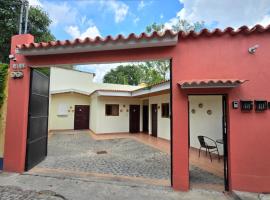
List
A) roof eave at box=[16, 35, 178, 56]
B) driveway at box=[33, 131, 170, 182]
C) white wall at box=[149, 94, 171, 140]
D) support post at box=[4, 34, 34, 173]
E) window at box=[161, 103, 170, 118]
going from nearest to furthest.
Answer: roof eave at box=[16, 35, 178, 56] → support post at box=[4, 34, 34, 173] → driveway at box=[33, 131, 170, 182] → white wall at box=[149, 94, 171, 140] → window at box=[161, 103, 170, 118]

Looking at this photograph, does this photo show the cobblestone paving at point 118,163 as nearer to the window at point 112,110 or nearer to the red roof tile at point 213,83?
the red roof tile at point 213,83

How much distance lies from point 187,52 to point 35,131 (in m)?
4.98

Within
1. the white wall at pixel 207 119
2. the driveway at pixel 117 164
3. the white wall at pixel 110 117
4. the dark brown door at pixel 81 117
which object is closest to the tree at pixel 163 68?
the white wall at pixel 110 117

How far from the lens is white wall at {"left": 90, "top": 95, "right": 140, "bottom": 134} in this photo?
559 inches

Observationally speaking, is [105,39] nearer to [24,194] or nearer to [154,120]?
[24,194]

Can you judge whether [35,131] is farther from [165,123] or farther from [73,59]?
[165,123]

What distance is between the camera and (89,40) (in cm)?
436

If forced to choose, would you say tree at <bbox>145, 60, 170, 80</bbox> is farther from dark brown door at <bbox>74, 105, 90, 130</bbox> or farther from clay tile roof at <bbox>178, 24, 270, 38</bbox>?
clay tile roof at <bbox>178, 24, 270, 38</bbox>

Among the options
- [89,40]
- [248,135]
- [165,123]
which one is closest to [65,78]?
[165,123]

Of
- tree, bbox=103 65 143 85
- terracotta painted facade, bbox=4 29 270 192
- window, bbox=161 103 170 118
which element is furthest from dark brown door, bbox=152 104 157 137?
tree, bbox=103 65 143 85

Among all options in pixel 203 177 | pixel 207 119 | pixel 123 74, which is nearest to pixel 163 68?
pixel 207 119

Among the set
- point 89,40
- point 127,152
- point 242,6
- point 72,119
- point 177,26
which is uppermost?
point 177,26

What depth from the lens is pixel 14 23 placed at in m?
13.5

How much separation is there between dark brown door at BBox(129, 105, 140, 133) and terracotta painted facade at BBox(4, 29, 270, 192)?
447 inches
